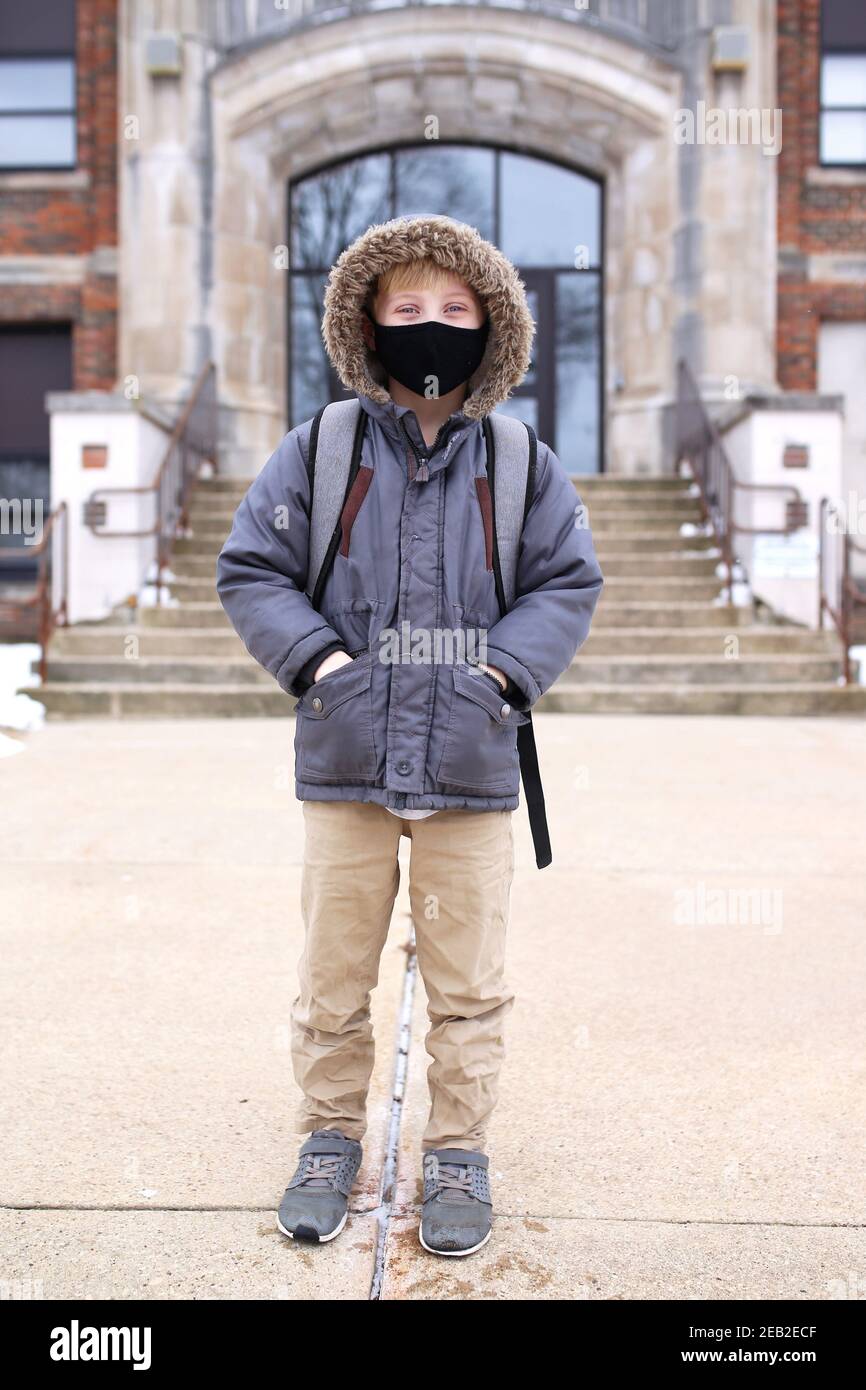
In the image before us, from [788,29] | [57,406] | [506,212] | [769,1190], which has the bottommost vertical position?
[769,1190]

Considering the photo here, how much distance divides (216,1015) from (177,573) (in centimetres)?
750

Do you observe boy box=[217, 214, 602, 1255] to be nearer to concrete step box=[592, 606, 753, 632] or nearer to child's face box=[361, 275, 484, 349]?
child's face box=[361, 275, 484, 349]

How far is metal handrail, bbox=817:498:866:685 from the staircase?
6.8 inches

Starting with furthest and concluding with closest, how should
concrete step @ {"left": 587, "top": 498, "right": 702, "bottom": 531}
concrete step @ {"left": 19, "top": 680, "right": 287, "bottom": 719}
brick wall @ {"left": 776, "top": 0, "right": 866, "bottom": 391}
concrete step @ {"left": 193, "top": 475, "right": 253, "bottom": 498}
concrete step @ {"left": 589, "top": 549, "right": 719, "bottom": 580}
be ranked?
brick wall @ {"left": 776, "top": 0, "right": 866, "bottom": 391} → concrete step @ {"left": 193, "top": 475, "right": 253, "bottom": 498} → concrete step @ {"left": 587, "top": 498, "right": 702, "bottom": 531} → concrete step @ {"left": 589, "top": 549, "right": 719, "bottom": 580} → concrete step @ {"left": 19, "top": 680, "right": 287, "bottom": 719}

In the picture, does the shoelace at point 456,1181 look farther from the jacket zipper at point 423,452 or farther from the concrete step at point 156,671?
the concrete step at point 156,671

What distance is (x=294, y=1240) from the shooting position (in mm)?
2062

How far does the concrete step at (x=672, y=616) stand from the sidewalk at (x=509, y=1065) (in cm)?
395

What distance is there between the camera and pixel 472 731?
209 centimetres

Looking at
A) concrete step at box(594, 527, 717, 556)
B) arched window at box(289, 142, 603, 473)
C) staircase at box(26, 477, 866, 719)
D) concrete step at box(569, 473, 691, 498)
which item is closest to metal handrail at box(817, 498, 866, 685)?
staircase at box(26, 477, 866, 719)

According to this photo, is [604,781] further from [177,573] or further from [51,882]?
[177,573]

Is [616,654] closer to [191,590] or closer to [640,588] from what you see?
[640,588]

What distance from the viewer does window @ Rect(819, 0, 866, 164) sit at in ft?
43.8

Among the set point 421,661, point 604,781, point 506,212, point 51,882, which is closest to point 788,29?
point 506,212

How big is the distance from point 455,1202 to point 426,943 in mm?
443
